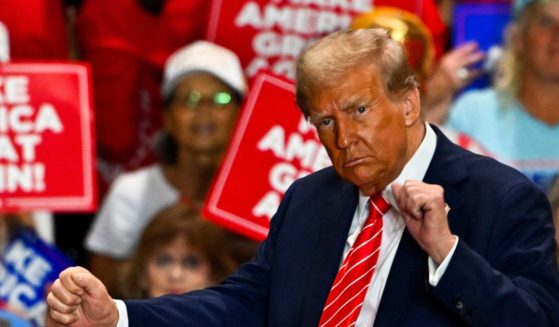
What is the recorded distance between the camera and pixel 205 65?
5.02 meters

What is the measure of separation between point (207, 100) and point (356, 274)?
2.34 m

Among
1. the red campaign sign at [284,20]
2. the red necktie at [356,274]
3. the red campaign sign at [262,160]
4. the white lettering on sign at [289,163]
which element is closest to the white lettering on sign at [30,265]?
the red campaign sign at [262,160]

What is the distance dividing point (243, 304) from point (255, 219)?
1.42 meters

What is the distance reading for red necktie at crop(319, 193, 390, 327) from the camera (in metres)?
2.82

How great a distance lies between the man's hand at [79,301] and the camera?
9.01 ft

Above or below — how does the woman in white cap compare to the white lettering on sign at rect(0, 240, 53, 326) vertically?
above

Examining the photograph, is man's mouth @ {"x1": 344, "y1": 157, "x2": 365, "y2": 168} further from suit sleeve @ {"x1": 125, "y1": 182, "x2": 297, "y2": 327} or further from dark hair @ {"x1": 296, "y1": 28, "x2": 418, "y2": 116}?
suit sleeve @ {"x1": 125, "y1": 182, "x2": 297, "y2": 327}

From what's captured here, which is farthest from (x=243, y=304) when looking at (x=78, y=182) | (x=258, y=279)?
(x=78, y=182)

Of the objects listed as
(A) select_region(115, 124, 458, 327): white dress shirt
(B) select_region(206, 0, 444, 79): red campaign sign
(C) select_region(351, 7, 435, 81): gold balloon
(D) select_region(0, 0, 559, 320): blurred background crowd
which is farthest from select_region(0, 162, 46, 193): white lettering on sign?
(A) select_region(115, 124, 458, 327): white dress shirt

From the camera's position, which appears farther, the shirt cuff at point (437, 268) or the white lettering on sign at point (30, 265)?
the white lettering on sign at point (30, 265)

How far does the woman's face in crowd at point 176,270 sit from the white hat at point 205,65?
610 mm

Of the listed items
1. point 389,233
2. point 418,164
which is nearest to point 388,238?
point 389,233

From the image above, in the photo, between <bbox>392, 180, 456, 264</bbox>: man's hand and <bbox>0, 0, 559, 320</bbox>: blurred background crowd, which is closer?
<bbox>392, 180, 456, 264</bbox>: man's hand

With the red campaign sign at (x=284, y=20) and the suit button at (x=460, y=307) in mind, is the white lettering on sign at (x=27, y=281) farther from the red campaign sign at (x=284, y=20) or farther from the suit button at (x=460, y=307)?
the suit button at (x=460, y=307)
